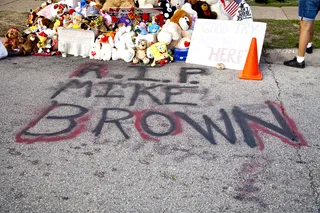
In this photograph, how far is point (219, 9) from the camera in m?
6.41

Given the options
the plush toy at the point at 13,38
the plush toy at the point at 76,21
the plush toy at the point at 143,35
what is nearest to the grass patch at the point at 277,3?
the plush toy at the point at 143,35

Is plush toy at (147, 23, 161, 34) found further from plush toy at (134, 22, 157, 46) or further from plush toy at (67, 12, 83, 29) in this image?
plush toy at (67, 12, 83, 29)

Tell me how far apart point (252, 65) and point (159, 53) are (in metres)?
1.32

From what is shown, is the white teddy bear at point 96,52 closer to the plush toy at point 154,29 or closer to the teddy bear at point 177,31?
the plush toy at point 154,29

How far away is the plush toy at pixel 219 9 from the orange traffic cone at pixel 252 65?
1547 mm

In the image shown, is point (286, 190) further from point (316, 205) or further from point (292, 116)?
point (292, 116)

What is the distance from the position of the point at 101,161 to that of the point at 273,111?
73.7 inches

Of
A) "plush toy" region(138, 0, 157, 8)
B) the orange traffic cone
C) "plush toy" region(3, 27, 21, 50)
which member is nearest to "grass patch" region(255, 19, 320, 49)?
the orange traffic cone

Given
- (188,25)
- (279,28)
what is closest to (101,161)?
(188,25)

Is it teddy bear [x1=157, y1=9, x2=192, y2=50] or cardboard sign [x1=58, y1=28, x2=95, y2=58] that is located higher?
teddy bear [x1=157, y1=9, x2=192, y2=50]

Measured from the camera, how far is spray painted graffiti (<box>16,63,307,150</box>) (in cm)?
362

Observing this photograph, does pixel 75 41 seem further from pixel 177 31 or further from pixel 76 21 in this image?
pixel 177 31

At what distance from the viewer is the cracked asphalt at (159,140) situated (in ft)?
9.26

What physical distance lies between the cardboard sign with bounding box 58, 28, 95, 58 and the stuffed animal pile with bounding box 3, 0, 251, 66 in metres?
0.09
